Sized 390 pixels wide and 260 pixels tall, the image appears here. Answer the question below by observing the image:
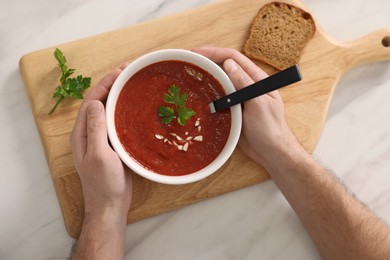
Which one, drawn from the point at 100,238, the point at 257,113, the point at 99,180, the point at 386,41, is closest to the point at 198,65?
the point at 257,113

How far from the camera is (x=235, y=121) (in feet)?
5.80

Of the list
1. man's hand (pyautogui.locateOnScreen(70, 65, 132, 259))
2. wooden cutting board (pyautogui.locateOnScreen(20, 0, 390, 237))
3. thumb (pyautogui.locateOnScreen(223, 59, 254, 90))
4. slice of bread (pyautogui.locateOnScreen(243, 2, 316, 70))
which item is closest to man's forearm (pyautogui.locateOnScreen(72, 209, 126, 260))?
man's hand (pyautogui.locateOnScreen(70, 65, 132, 259))

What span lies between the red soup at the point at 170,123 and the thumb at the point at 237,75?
0.10m

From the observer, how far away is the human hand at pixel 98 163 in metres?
1.72

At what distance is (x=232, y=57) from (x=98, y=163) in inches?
26.8

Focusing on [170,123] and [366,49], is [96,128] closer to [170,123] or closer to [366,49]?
[170,123]

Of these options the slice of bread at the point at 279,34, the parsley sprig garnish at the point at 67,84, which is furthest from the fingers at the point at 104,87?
the slice of bread at the point at 279,34

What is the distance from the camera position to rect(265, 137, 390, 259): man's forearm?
1.83 meters

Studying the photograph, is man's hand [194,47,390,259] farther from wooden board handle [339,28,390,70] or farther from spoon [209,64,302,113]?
wooden board handle [339,28,390,70]

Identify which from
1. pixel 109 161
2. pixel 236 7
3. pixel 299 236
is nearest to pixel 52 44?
pixel 109 161

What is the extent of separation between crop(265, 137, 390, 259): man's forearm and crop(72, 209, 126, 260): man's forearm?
2.19ft

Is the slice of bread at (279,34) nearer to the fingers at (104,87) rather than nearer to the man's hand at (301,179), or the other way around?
the man's hand at (301,179)

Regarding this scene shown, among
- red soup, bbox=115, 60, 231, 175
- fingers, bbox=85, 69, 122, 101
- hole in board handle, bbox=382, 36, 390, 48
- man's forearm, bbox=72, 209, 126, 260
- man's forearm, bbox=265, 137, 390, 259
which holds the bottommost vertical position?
man's forearm, bbox=265, 137, 390, 259

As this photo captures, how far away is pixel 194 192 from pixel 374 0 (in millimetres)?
1234
